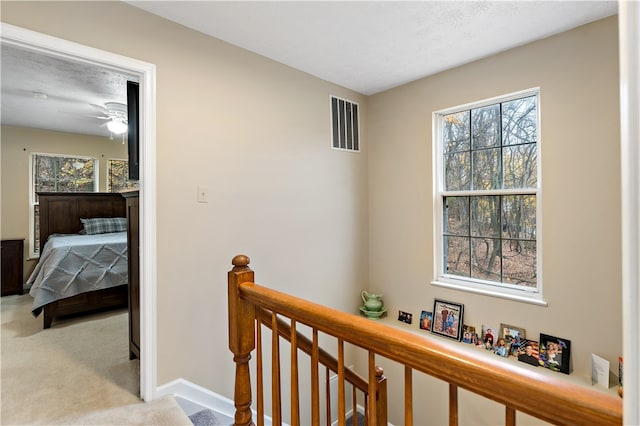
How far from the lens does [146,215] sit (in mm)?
1906

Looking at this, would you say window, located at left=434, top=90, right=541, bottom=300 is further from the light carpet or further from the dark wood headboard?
the dark wood headboard

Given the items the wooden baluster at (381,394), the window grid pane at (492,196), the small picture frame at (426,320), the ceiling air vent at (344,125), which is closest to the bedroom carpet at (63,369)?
the wooden baluster at (381,394)

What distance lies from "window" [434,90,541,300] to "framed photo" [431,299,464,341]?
178mm

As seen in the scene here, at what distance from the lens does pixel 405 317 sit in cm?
309

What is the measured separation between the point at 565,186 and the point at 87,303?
15.1 feet

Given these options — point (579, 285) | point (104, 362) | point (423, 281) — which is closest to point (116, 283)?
point (104, 362)

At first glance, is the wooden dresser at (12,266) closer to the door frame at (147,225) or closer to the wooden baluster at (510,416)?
the door frame at (147,225)

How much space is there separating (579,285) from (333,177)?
6.63ft

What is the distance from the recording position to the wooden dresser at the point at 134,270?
2229 mm

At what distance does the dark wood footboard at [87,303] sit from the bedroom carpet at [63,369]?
95 mm

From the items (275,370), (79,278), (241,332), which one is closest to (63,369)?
(79,278)

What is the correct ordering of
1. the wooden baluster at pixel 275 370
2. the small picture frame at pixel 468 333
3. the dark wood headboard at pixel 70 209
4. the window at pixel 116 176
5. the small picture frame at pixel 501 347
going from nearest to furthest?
the wooden baluster at pixel 275 370 → the small picture frame at pixel 501 347 → the small picture frame at pixel 468 333 → the dark wood headboard at pixel 70 209 → the window at pixel 116 176

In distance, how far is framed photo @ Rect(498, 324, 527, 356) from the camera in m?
2.41

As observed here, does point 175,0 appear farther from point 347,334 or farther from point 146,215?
point 347,334
